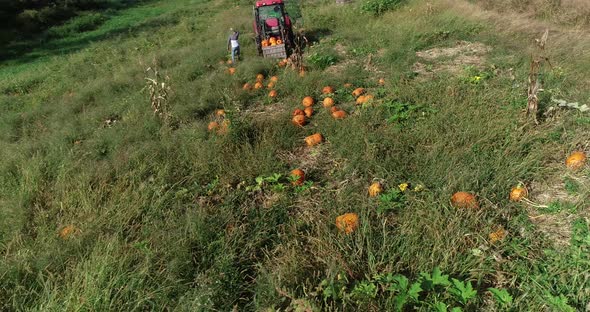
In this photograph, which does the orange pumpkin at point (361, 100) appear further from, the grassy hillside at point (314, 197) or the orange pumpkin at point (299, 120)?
the orange pumpkin at point (299, 120)

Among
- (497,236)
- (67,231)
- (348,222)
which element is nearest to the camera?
(497,236)

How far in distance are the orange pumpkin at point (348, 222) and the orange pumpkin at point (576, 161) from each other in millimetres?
2358

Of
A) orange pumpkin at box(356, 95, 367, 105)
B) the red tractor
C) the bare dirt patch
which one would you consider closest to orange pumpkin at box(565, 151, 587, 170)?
orange pumpkin at box(356, 95, 367, 105)

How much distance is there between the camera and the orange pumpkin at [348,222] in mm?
3218

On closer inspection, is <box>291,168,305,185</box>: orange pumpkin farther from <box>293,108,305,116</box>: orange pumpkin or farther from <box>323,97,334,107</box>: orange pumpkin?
<box>323,97,334,107</box>: orange pumpkin

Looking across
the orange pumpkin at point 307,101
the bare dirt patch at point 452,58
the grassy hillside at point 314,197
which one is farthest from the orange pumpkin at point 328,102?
the bare dirt patch at point 452,58

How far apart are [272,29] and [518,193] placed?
25.6 feet

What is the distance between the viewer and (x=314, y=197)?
3990 millimetres

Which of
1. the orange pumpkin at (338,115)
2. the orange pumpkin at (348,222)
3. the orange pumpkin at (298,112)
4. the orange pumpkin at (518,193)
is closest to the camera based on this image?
the orange pumpkin at (348,222)

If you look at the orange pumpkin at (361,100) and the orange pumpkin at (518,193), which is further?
the orange pumpkin at (361,100)

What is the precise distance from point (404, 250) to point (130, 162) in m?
3.51

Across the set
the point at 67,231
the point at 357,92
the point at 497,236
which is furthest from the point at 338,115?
the point at 67,231

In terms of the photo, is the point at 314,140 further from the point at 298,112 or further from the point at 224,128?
the point at 224,128

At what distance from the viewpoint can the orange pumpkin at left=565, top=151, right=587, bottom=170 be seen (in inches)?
148
